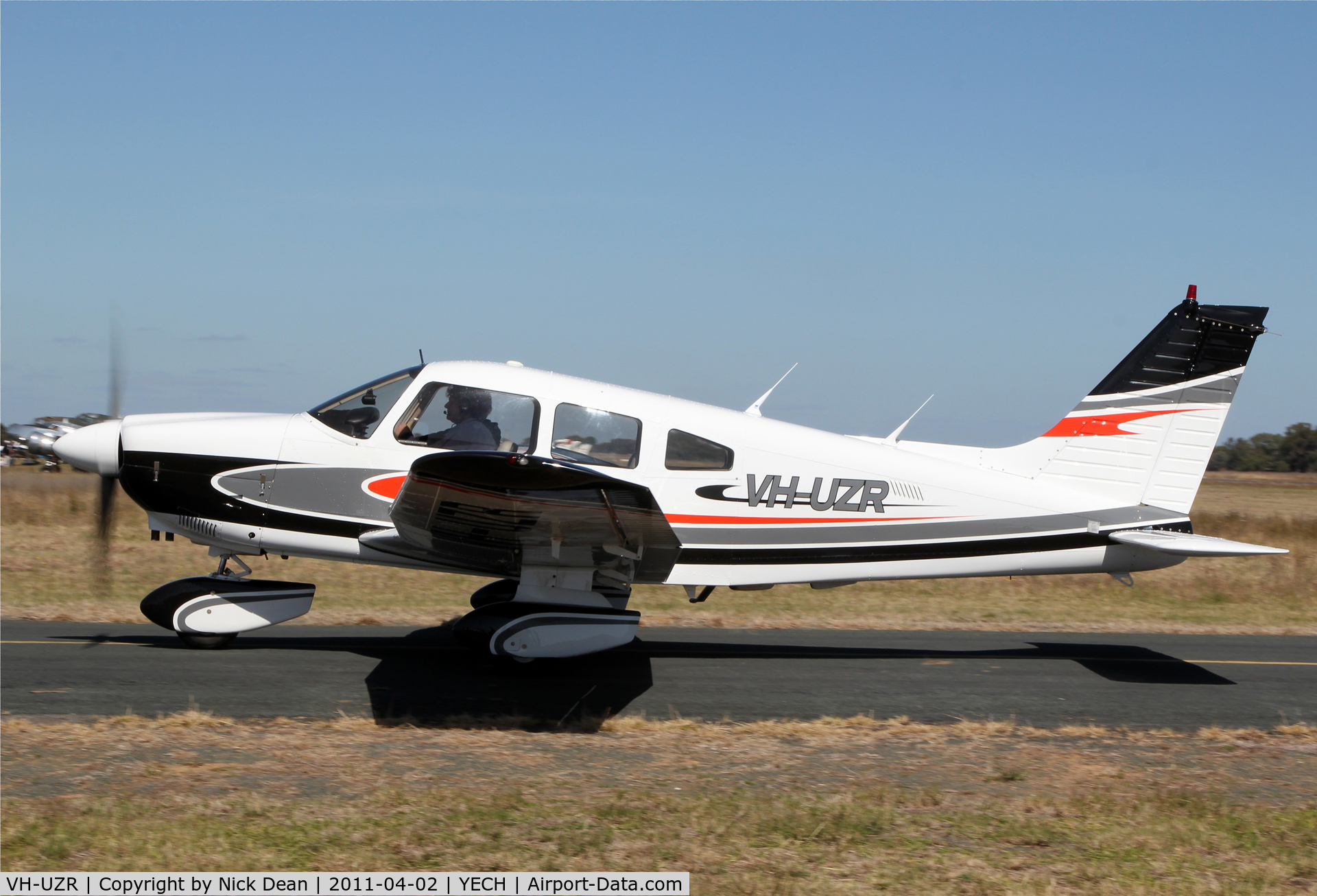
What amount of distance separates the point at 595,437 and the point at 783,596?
6.19 metres

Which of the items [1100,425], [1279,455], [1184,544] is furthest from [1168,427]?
[1279,455]

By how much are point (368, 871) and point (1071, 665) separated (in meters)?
6.54

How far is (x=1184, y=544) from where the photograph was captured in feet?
24.1

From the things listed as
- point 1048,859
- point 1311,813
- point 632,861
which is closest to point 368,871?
point 632,861

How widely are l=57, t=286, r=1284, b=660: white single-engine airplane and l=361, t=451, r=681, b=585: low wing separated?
0.12 ft

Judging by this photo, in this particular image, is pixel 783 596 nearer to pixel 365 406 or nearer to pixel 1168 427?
pixel 1168 427

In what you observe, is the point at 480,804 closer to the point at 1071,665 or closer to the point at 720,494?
the point at 720,494

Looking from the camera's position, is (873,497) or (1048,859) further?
(873,497)

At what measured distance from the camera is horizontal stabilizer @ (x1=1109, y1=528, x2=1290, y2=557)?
706 cm

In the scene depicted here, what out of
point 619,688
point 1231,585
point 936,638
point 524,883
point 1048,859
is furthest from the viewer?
point 1231,585

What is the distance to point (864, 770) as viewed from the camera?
16.9ft

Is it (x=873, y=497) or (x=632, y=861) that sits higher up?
(x=873, y=497)

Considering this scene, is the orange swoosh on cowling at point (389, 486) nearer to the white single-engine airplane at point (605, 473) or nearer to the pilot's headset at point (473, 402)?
the white single-engine airplane at point (605, 473)

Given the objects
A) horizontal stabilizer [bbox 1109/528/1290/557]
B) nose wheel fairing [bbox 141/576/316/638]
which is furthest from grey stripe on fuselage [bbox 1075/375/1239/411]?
nose wheel fairing [bbox 141/576/316/638]
